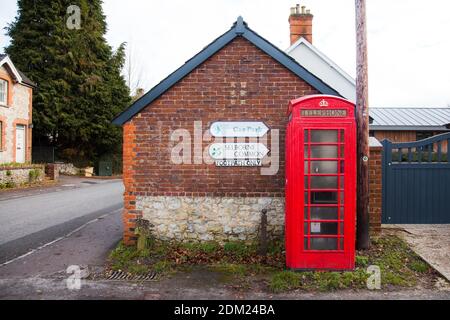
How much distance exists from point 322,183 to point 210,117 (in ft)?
8.45

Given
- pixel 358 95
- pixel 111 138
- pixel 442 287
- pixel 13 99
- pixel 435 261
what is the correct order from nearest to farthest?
pixel 442 287 < pixel 435 261 < pixel 358 95 < pixel 13 99 < pixel 111 138

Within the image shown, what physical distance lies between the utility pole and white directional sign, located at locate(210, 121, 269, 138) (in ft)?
5.91

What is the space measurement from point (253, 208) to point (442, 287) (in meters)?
3.28

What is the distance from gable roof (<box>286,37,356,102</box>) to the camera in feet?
65.8

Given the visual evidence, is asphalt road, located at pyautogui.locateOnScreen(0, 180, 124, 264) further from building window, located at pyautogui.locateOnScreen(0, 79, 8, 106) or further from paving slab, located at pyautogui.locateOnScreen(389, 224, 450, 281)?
building window, located at pyautogui.locateOnScreen(0, 79, 8, 106)

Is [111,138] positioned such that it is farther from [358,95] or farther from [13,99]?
[358,95]

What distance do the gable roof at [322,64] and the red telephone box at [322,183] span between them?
1492 centimetres

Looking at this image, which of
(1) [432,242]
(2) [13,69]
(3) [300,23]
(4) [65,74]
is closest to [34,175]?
(2) [13,69]

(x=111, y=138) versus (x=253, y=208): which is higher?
(x=111, y=138)

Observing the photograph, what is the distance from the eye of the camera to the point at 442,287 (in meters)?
5.50

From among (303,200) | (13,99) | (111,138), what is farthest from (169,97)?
(111,138)

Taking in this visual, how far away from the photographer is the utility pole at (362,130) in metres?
7.00

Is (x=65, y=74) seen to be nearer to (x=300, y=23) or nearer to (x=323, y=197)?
(x=300, y=23)

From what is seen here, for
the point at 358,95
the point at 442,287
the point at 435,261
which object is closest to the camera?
the point at 442,287
